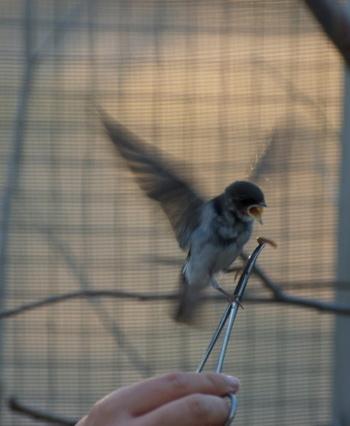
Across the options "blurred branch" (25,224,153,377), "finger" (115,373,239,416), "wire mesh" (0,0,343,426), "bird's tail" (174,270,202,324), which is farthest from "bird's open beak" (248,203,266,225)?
"blurred branch" (25,224,153,377)

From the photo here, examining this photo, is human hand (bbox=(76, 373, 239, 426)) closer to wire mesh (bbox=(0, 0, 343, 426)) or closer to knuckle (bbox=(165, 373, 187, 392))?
knuckle (bbox=(165, 373, 187, 392))

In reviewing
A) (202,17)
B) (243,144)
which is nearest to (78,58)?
(202,17)

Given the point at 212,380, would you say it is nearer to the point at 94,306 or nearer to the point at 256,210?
the point at 256,210

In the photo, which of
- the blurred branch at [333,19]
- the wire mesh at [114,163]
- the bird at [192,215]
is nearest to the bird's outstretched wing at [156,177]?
the bird at [192,215]

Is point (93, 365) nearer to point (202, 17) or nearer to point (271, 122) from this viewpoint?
point (271, 122)

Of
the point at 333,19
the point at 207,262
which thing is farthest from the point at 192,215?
the point at 333,19

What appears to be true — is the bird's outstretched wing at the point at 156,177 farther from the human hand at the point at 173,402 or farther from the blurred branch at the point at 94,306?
the blurred branch at the point at 94,306

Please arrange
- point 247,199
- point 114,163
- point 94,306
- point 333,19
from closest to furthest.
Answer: point 333,19
point 247,199
point 114,163
point 94,306
